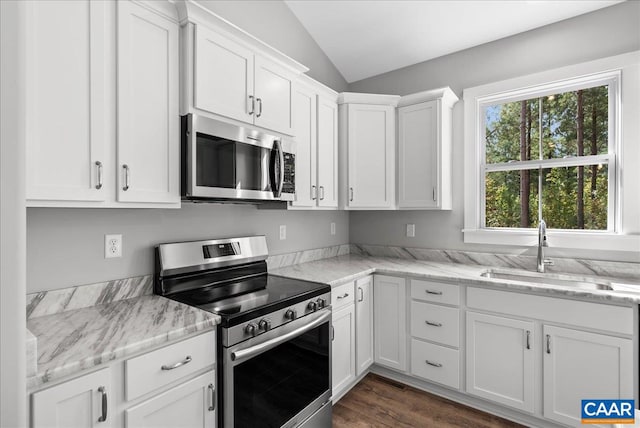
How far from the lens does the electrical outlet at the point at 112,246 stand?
65.1 inches

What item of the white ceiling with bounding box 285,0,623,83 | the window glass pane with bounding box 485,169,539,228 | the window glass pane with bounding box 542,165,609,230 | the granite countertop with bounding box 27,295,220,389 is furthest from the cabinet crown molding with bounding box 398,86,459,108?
the granite countertop with bounding box 27,295,220,389

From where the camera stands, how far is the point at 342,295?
7.55 feet

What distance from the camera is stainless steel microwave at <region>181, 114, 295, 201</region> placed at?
1.65 metres

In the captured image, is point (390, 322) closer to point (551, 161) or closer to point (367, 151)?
point (367, 151)

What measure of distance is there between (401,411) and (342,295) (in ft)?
2.90

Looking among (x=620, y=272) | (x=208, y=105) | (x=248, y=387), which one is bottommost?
(x=248, y=387)

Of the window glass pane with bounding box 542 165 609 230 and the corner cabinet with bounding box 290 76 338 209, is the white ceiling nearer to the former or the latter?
the corner cabinet with bounding box 290 76 338 209

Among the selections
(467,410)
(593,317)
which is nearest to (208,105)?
(593,317)

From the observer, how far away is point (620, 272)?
89.0 inches

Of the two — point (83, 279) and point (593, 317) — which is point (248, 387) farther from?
point (593, 317)

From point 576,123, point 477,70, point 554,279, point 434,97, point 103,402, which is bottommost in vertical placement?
point 103,402

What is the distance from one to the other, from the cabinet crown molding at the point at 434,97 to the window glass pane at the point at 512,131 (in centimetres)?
34

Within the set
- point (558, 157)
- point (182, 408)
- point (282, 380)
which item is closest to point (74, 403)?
point (182, 408)

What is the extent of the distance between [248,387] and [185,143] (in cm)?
122
